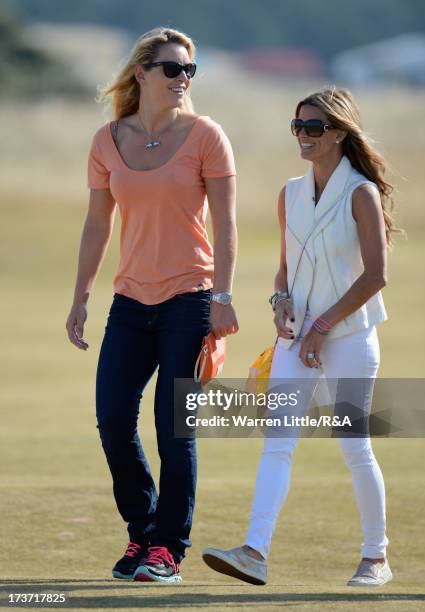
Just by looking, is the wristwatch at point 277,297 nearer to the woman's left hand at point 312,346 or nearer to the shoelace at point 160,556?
the woman's left hand at point 312,346

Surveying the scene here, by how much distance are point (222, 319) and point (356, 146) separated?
88 cm

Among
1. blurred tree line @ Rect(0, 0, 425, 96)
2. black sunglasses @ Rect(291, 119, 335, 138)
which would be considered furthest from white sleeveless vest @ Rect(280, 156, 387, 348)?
blurred tree line @ Rect(0, 0, 425, 96)

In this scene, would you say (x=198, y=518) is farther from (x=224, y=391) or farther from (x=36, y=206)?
(x=36, y=206)

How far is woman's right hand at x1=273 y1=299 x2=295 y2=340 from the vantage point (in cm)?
545

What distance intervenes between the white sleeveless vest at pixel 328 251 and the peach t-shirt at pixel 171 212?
38 centimetres

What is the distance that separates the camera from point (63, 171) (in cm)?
4269

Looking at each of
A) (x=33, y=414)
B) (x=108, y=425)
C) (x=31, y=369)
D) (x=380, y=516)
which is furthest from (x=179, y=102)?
(x=31, y=369)

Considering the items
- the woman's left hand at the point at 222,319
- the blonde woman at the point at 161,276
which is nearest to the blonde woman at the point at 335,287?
the woman's left hand at the point at 222,319

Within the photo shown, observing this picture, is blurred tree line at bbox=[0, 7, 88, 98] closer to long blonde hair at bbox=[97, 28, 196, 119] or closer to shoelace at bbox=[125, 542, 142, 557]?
long blonde hair at bbox=[97, 28, 196, 119]

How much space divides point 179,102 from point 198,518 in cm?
239

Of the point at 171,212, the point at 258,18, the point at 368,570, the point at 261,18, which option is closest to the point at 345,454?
the point at 368,570

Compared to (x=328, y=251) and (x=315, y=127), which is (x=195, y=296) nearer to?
(x=328, y=251)

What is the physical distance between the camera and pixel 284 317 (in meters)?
5.48

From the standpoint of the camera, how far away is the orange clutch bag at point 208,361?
5.49 metres
